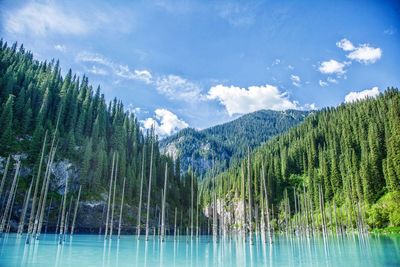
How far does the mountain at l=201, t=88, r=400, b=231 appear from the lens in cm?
7456

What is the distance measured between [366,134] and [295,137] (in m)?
45.8

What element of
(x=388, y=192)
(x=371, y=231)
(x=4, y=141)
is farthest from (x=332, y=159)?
(x=4, y=141)

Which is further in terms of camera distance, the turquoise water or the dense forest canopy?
the dense forest canopy

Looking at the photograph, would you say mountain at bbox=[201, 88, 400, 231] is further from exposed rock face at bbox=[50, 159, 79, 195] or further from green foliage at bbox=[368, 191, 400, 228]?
exposed rock face at bbox=[50, 159, 79, 195]

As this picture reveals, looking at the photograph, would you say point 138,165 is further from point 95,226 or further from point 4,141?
point 4,141

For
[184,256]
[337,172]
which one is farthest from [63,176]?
[337,172]

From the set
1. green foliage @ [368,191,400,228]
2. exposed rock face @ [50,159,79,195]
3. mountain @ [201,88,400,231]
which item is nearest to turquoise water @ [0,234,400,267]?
mountain @ [201,88,400,231]

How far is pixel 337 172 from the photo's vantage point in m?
106

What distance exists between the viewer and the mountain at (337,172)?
74.6 meters

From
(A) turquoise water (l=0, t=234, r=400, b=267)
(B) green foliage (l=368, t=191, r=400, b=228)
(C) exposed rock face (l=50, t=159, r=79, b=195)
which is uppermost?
(C) exposed rock face (l=50, t=159, r=79, b=195)

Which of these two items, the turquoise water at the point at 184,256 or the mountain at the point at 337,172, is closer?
the turquoise water at the point at 184,256

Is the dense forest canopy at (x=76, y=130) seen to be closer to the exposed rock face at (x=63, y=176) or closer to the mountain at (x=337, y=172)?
the exposed rock face at (x=63, y=176)

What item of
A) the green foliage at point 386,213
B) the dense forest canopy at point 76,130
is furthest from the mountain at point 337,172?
the dense forest canopy at point 76,130

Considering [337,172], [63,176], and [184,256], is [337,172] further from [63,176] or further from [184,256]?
[184,256]
